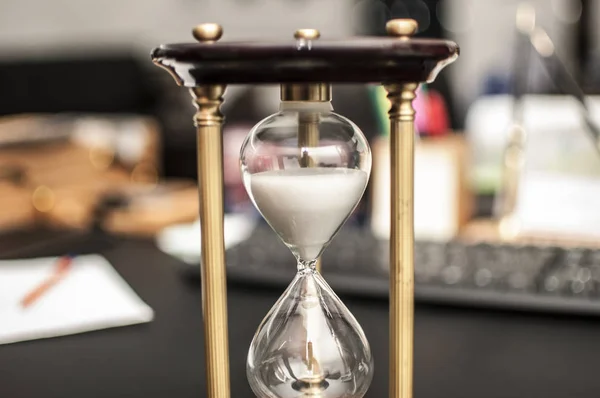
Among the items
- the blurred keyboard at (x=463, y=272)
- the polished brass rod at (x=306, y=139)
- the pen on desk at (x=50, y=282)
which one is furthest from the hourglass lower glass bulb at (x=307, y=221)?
the pen on desk at (x=50, y=282)

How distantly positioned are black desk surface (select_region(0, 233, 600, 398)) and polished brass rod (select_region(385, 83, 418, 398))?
0.07 m

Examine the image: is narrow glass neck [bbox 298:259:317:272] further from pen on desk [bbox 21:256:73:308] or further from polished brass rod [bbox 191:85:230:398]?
pen on desk [bbox 21:256:73:308]

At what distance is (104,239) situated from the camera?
112cm

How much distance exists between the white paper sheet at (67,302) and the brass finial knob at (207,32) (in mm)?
368

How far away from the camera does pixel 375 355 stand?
0.64m

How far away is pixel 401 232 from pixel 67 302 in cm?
47

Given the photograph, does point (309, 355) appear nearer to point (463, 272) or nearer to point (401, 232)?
point (401, 232)

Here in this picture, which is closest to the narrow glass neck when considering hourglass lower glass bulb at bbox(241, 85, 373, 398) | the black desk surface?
hourglass lower glass bulb at bbox(241, 85, 373, 398)

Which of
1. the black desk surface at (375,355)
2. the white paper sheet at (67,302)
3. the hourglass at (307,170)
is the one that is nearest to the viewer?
the hourglass at (307,170)

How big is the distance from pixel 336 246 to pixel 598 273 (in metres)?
0.32

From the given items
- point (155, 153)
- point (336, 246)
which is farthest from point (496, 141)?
point (155, 153)

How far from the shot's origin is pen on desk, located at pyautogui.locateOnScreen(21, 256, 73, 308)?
31.9 inches

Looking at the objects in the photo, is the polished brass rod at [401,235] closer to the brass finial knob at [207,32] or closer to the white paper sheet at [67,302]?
the brass finial knob at [207,32]

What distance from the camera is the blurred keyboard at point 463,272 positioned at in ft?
2.44
